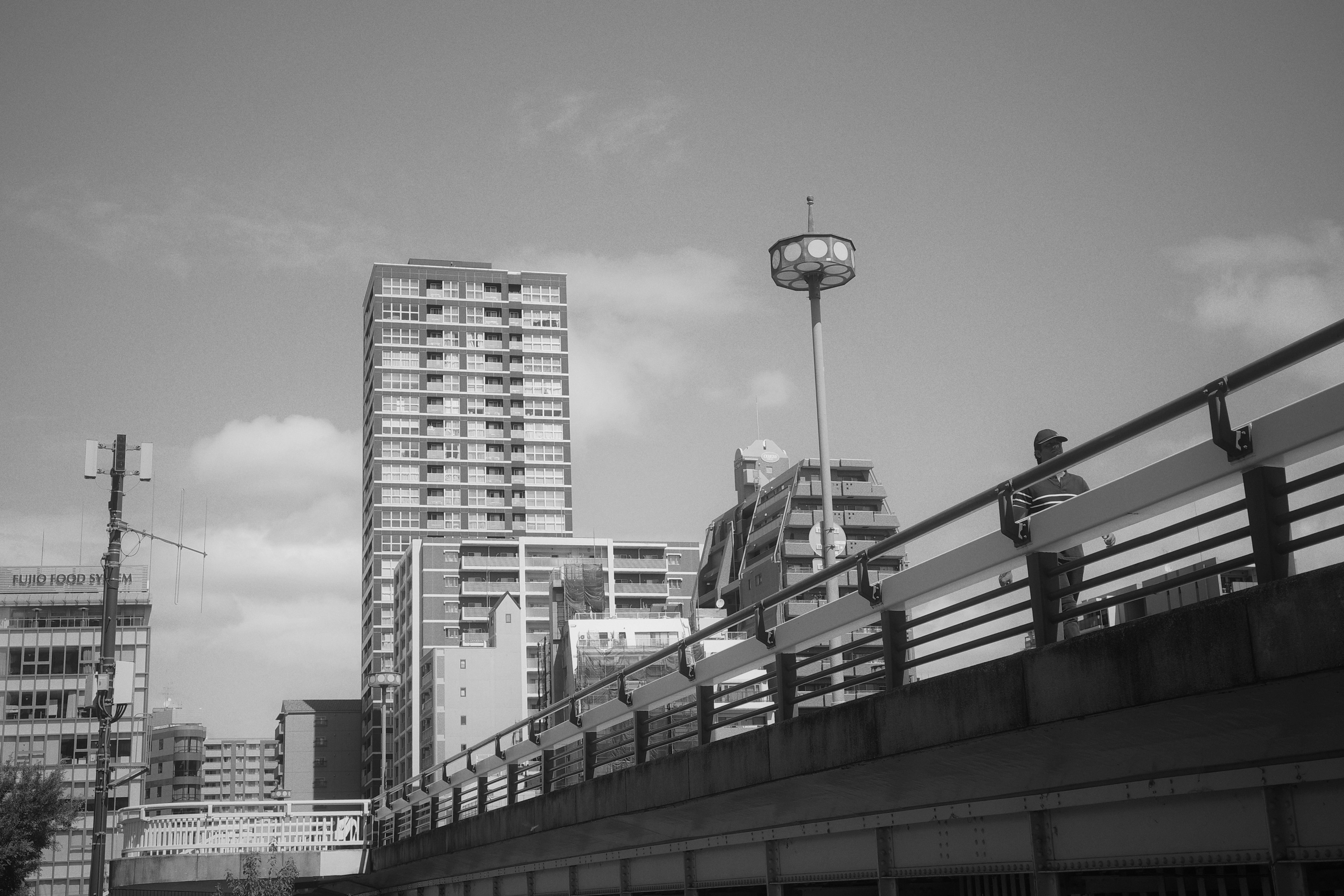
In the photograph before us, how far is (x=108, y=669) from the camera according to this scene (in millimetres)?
27156

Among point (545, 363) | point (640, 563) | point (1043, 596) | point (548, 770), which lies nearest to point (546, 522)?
point (545, 363)

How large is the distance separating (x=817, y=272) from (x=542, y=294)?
156303 mm

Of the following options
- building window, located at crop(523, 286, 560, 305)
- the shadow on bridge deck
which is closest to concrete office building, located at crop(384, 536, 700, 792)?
building window, located at crop(523, 286, 560, 305)

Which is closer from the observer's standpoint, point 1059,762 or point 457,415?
point 1059,762

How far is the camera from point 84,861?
96688 mm

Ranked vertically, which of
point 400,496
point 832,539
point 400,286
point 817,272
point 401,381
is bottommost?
point 832,539

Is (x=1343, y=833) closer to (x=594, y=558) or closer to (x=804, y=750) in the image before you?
(x=804, y=750)

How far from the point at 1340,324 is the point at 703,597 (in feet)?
449

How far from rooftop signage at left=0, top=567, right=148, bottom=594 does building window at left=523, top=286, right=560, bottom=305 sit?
60913 millimetres

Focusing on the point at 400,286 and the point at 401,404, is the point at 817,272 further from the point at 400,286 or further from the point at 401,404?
the point at 400,286

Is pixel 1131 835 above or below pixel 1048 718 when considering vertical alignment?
below

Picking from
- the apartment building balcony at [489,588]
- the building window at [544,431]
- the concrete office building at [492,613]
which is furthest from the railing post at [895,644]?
the building window at [544,431]

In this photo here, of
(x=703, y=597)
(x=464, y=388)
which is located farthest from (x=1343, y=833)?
(x=464, y=388)

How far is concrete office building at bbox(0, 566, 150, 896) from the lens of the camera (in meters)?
101
